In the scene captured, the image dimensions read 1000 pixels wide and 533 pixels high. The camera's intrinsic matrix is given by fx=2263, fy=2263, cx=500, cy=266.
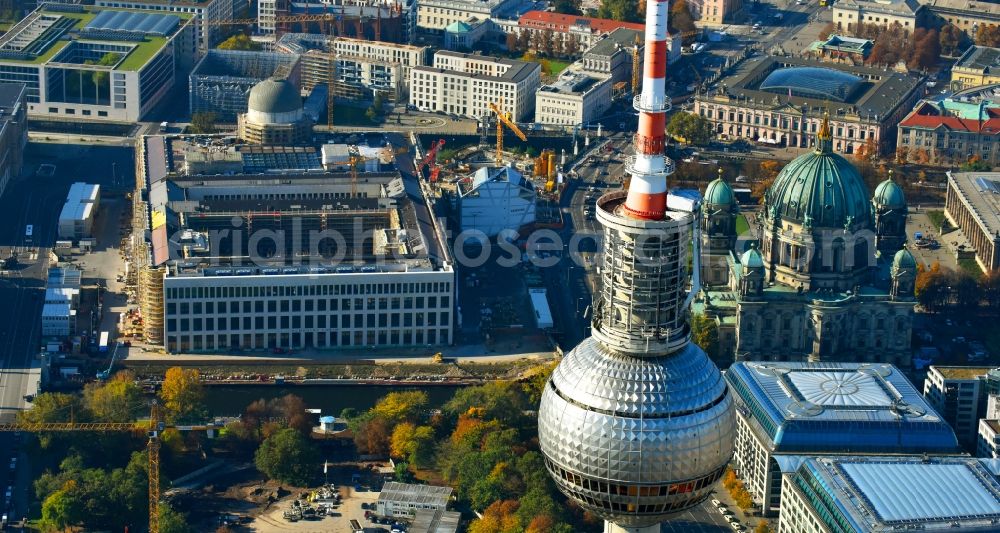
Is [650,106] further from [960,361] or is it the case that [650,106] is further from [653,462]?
[960,361]

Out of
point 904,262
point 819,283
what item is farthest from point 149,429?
point 904,262

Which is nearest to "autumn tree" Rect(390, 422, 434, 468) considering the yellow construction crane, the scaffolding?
the yellow construction crane

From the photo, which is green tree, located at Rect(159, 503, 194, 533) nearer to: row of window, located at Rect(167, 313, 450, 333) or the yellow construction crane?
the yellow construction crane

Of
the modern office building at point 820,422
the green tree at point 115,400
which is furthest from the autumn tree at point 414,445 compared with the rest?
the modern office building at point 820,422

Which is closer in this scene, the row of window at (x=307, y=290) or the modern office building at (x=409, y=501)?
the modern office building at (x=409, y=501)

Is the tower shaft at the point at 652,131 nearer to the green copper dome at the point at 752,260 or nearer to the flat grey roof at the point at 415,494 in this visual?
the flat grey roof at the point at 415,494

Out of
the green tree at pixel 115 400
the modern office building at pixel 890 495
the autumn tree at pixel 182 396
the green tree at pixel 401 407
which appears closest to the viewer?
the modern office building at pixel 890 495

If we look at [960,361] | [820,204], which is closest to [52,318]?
[820,204]
